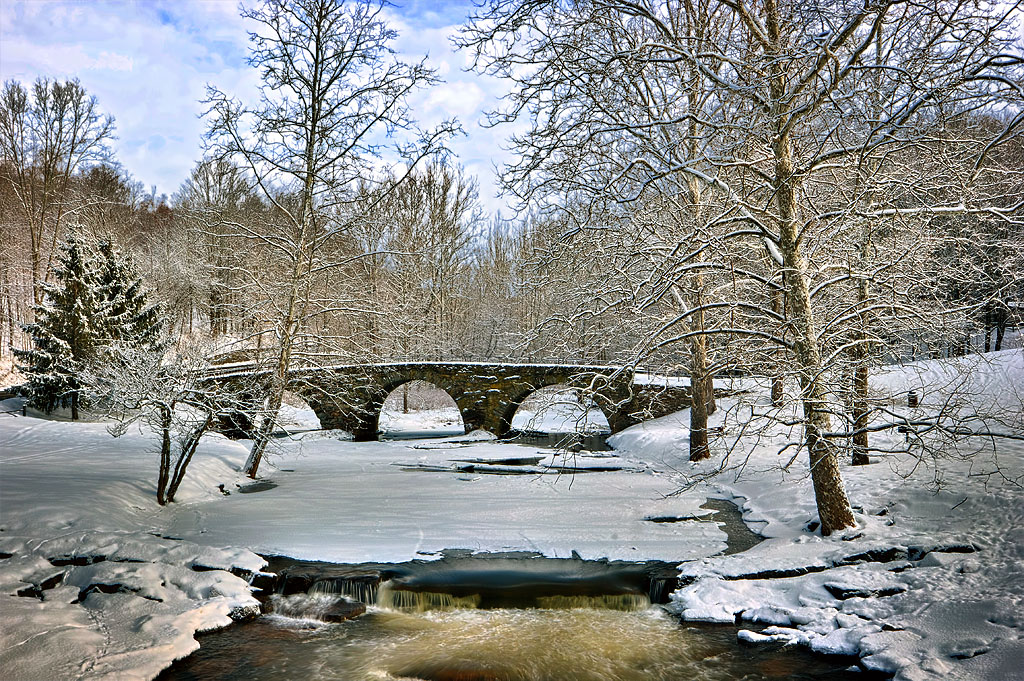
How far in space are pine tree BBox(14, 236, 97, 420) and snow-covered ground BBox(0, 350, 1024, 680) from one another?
361 cm

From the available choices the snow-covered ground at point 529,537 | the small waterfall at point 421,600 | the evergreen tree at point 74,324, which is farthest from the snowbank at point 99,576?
the evergreen tree at point 74,324

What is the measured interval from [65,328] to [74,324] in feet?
0.84

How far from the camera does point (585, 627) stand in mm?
6918

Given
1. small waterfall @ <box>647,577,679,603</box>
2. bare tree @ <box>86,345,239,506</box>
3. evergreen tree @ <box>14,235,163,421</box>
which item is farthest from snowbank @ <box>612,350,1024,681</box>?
evergreen tree @ <box>14,235,163,421</box>

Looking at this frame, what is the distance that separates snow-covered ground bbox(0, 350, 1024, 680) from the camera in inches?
229

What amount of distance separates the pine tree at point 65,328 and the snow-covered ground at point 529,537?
3608 millimetres

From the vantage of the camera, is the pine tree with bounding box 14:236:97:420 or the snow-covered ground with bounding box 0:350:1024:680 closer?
the snow-covered ground with bounding box 0:350:1024:680

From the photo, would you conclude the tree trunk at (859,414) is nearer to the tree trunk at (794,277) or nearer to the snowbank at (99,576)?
the tree trunk at (794,277)

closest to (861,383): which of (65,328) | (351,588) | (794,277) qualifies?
(794,277)

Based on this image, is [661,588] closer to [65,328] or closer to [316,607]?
[316,607]

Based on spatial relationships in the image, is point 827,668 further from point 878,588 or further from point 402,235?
point 402,235

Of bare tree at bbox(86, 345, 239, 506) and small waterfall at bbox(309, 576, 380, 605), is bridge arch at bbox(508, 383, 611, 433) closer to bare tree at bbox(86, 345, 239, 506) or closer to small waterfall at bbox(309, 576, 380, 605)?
small waterfall at bbox(309, 576, 380, 605)

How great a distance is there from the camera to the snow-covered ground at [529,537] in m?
5.81

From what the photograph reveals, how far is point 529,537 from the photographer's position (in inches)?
379
